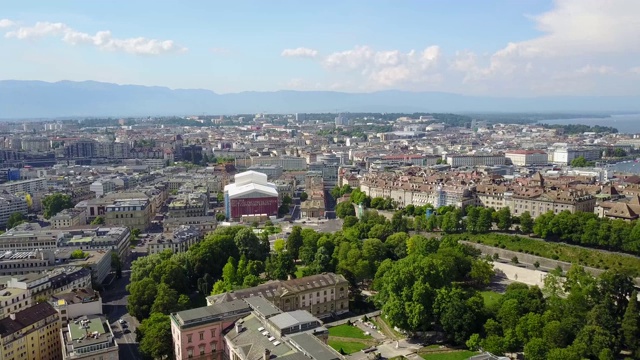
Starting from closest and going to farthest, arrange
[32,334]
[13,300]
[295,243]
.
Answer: [32,334] → [13,300] → [295,243]

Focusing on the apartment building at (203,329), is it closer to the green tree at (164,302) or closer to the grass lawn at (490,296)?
the green tree at (164,302)

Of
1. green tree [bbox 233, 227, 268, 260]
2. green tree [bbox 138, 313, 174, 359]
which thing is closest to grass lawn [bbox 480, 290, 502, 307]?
green tree [bbox 233, 227, 268, 260]

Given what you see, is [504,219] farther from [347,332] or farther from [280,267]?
[347,332]

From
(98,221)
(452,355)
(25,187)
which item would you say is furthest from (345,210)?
(25,187)

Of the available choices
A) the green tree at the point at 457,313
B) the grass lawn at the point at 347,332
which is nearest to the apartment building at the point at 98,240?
the grass lawn at the point at 347,332

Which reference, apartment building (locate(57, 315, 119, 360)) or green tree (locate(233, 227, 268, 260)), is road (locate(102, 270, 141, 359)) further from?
green tree (locate(233, 227, 268, 260))

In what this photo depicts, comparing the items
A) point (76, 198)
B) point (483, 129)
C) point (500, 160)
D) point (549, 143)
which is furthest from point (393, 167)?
point (483, 129)
